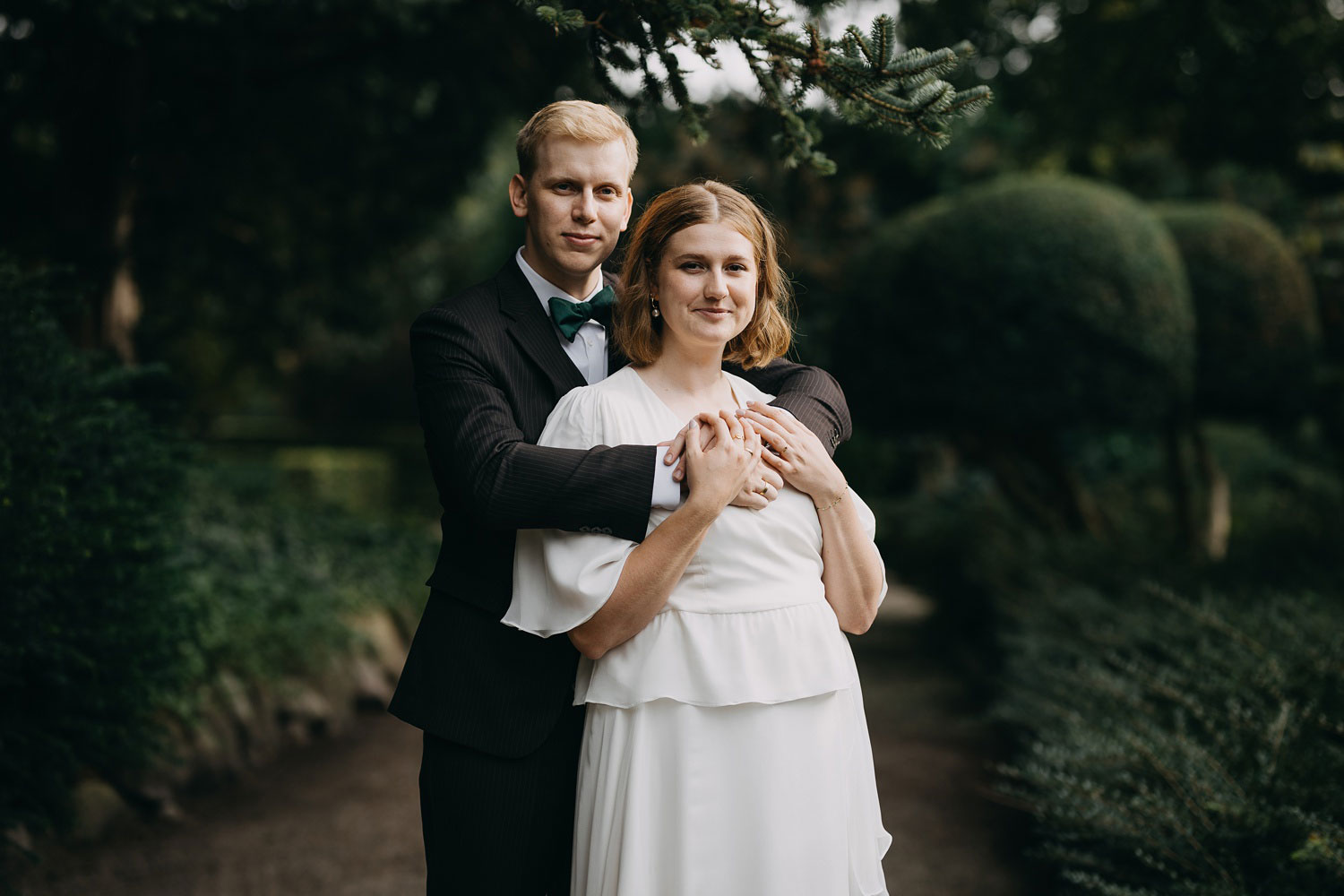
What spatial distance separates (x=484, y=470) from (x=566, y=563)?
0.23m

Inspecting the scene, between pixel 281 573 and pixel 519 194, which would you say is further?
pixel 281 573

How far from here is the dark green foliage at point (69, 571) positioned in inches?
122

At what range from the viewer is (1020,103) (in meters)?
7.11

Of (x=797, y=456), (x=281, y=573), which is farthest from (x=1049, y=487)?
(x=797, y=456)

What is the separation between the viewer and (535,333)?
2227 mm

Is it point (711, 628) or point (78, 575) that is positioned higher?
point (711, 628)

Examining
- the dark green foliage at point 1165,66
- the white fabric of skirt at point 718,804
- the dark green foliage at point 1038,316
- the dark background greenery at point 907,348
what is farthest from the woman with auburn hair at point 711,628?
the dark green foliage at point 1038,316

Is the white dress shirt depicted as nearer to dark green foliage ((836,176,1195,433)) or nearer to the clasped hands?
the clasped hands

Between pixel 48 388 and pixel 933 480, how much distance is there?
12.0 metres

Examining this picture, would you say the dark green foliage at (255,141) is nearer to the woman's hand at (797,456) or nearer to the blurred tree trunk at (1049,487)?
the woman's hand at (797,456)

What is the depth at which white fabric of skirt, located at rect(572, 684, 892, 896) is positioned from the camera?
1.92 meters

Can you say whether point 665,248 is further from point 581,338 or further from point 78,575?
point 78,575

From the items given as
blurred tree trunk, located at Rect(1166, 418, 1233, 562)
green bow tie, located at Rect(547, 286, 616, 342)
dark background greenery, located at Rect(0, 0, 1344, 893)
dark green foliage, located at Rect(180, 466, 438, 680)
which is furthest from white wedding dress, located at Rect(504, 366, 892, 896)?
blurred tree trunk, located at Rect(1166, 418, 1233, 562)

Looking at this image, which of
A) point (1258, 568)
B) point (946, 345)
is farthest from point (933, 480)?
point (1258, 568)
